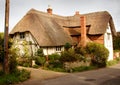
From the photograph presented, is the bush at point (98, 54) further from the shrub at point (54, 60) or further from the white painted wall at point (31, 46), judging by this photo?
the white painted wall at point (31, 46)

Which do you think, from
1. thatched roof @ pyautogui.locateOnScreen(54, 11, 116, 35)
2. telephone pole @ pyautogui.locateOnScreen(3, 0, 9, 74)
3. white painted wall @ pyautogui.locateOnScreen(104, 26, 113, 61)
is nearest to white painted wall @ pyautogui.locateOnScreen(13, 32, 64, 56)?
thatched roof @ pyautogui.locateOnScreen(54, 11, 116, 35)

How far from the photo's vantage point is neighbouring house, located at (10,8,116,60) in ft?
106

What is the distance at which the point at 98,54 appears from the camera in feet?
98.5

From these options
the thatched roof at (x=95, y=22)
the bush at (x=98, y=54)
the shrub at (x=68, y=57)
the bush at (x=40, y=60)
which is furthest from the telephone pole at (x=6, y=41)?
the thatched roof at (x=95, y=22)

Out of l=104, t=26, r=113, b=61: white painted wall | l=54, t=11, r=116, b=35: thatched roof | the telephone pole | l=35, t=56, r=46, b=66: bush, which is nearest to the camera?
the telephone pole

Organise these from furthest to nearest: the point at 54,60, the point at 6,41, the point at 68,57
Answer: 1. the point at 54,60
2. the point at 68,57
3. the point at 6,41

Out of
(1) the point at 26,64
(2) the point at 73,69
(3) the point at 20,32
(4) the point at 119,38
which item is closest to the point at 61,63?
(2) the point at 73,69

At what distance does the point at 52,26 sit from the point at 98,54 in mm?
9590

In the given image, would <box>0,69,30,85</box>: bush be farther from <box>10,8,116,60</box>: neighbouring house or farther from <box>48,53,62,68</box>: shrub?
<box>10,8,116,60</box>: neighbouring house

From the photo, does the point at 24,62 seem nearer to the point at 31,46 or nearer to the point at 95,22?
the point at 31,46

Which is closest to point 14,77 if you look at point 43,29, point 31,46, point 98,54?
point 31,46

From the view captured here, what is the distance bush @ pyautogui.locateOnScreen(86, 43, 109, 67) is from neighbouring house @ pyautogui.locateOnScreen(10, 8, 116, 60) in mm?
2293

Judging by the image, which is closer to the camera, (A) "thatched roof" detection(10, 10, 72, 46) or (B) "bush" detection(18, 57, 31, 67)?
(B) "bush" detection(18, 57, 31, 67)

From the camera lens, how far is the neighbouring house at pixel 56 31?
3222cm
